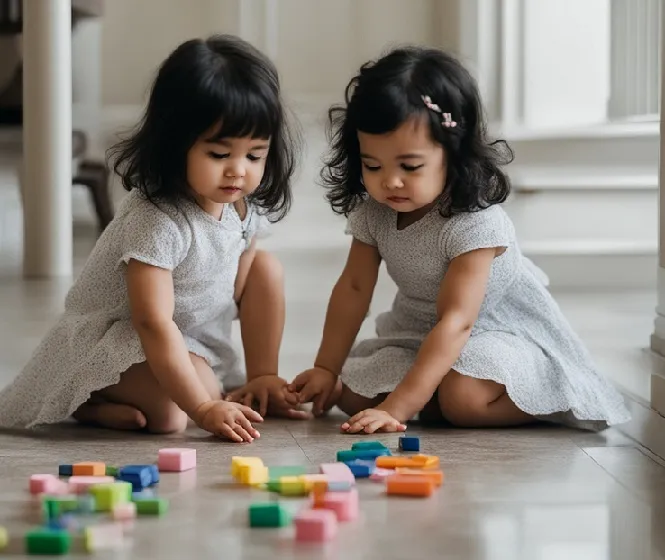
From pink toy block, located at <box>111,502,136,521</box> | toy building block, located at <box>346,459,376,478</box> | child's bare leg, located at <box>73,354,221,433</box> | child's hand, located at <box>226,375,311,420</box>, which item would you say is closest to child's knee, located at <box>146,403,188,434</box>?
child's bare leg, located at <box>73,354,221,433</box>

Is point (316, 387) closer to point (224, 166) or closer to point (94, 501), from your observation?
point (224, 166)

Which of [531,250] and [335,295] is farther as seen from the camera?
[531,250]

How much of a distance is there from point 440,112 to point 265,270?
34cm

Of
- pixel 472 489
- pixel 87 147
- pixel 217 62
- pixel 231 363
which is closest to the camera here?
pixel 472 489

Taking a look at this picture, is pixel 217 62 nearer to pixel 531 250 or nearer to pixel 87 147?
pixel 531 250

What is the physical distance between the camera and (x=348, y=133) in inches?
61.5

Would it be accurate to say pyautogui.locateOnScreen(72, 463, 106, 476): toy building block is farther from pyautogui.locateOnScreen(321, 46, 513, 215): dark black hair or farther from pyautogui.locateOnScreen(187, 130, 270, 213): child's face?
pyautogui.locateOnScreen(321, 46, 513, 215): dark black hair

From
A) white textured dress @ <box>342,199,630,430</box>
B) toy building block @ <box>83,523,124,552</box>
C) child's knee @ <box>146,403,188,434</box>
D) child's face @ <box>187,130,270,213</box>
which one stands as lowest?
child's knee @ <box>146,403,188,434</box>

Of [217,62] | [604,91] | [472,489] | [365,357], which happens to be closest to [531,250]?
[604,91]

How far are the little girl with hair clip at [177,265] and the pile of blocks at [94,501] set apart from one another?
220mm

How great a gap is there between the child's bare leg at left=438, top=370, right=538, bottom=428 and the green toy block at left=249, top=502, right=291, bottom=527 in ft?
1.72

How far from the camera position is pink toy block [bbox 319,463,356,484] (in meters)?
1.17

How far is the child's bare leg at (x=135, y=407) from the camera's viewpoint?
149 cm

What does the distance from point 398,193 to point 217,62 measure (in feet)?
0.88
